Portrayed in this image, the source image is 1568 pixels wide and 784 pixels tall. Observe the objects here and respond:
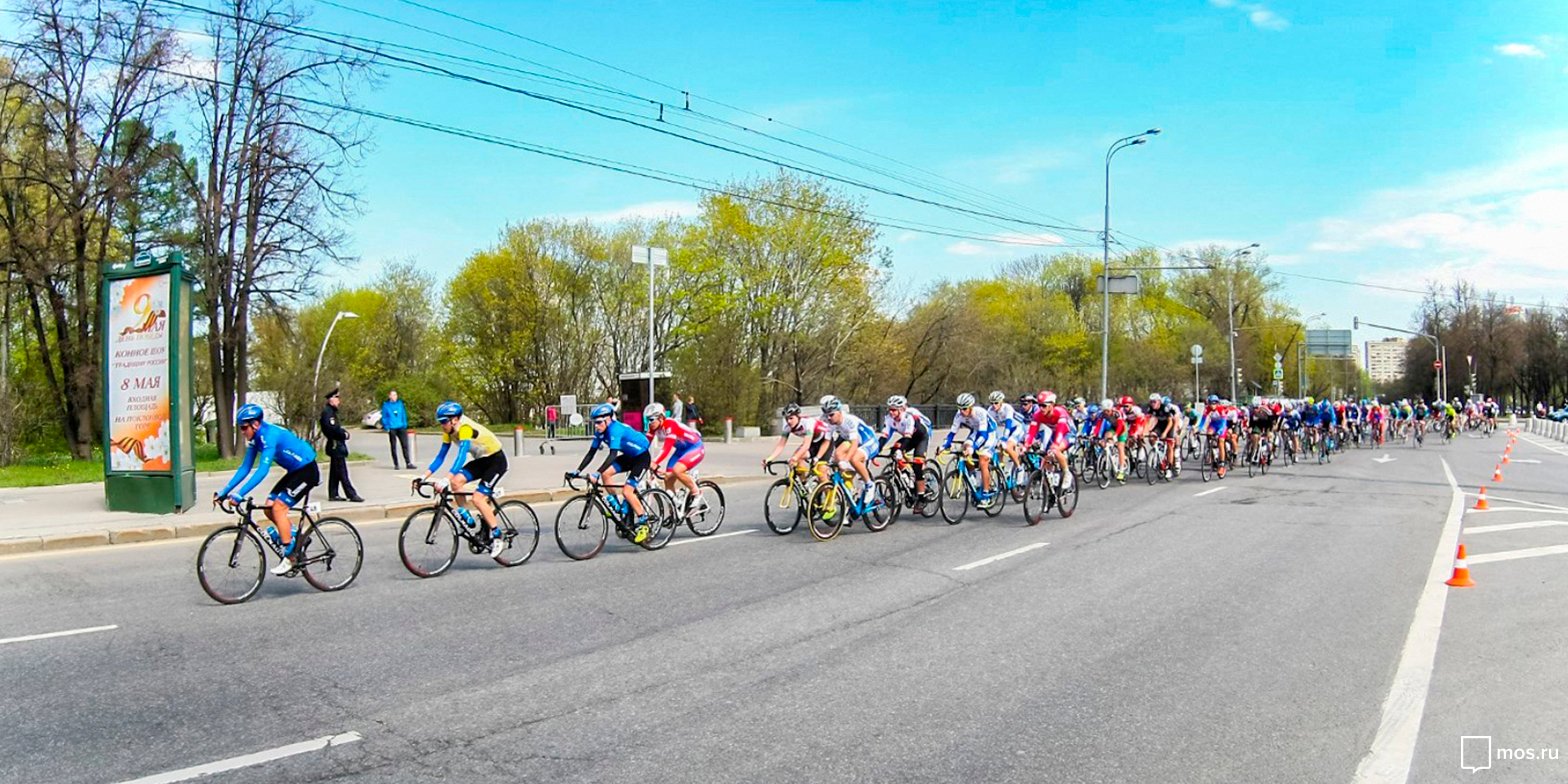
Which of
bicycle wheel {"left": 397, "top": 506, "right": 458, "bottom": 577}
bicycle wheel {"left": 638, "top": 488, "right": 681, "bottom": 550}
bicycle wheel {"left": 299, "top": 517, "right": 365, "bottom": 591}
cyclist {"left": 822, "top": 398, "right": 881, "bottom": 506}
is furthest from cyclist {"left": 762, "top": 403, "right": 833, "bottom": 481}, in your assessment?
bicycle wheel {"left": 299, "top": 517, "right": 365, "bottom": 591}

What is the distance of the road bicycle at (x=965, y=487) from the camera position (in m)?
14.5

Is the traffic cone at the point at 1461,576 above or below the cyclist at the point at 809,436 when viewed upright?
below

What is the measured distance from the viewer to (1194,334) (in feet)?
245

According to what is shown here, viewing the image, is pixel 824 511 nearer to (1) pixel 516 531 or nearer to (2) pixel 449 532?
(1) pixel 516 531

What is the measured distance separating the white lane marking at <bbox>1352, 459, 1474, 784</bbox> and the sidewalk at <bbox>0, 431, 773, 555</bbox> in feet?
41.8

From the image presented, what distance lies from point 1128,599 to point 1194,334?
235 feet

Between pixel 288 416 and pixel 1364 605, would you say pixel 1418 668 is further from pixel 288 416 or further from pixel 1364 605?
pixel 288 416

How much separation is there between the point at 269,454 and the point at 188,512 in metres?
7.60

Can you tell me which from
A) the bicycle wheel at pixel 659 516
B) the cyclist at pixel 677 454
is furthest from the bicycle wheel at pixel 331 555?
the cyclist at pixel 677 454

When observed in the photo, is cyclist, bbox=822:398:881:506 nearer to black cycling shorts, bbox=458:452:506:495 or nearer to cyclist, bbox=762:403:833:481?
cyclist, bbox=762:403:833:481

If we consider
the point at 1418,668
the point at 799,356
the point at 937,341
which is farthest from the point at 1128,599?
the point at 937,341

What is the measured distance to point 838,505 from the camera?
12.6 metres

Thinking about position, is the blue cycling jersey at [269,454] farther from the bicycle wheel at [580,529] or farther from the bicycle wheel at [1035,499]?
the bicycle wheel at [1035,499]

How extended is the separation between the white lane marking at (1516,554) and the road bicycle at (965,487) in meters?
5.76
